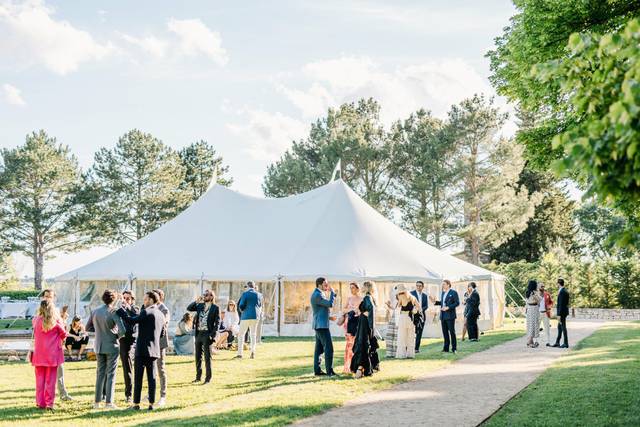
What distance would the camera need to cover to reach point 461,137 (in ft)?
124

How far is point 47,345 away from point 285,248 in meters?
13.1

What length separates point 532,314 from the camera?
1548 centimetres

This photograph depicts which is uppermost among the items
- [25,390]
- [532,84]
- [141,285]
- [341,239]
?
[532,84]

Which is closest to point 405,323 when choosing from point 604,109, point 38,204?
point 604,109

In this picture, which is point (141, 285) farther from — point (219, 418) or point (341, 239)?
point (219, 418)

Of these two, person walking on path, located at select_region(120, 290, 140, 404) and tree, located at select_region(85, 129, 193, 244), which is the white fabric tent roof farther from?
tree, located at select_region(85, 129, 193, 244)

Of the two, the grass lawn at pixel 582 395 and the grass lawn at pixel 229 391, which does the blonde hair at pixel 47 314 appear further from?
the grass lawn at pixel 582 395

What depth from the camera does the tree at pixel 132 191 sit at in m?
44.3

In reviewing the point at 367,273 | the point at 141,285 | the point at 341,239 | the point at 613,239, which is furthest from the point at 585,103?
the point at 141,285

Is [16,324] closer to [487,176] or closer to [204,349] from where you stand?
[204,349]

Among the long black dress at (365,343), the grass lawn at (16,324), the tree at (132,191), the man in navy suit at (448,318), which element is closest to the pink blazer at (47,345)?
the long black dress at (365,343)

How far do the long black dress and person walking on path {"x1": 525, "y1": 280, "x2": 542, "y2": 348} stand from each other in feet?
19.1

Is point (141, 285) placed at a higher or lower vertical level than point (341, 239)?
lower

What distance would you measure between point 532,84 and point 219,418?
656cm
